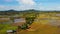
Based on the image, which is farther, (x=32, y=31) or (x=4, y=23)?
(x=4, y=23)

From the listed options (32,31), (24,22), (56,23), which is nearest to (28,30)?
(32,31)

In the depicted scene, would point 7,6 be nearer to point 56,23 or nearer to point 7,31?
point 7,31

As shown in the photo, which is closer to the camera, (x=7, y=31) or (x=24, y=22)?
(x=7, y=31)

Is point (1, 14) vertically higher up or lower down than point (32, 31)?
higher up

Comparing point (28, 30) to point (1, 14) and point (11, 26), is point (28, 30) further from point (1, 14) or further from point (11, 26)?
point (1, 14)

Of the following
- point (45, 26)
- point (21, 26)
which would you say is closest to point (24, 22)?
point (21, 26)

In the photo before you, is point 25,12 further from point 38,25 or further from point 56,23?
point 56,23

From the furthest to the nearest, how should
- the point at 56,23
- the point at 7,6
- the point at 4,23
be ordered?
the point at 4,23 < the point at 56,23 < the point at 7,6

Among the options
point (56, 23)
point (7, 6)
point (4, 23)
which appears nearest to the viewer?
point (7, 6)

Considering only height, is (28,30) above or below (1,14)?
below
